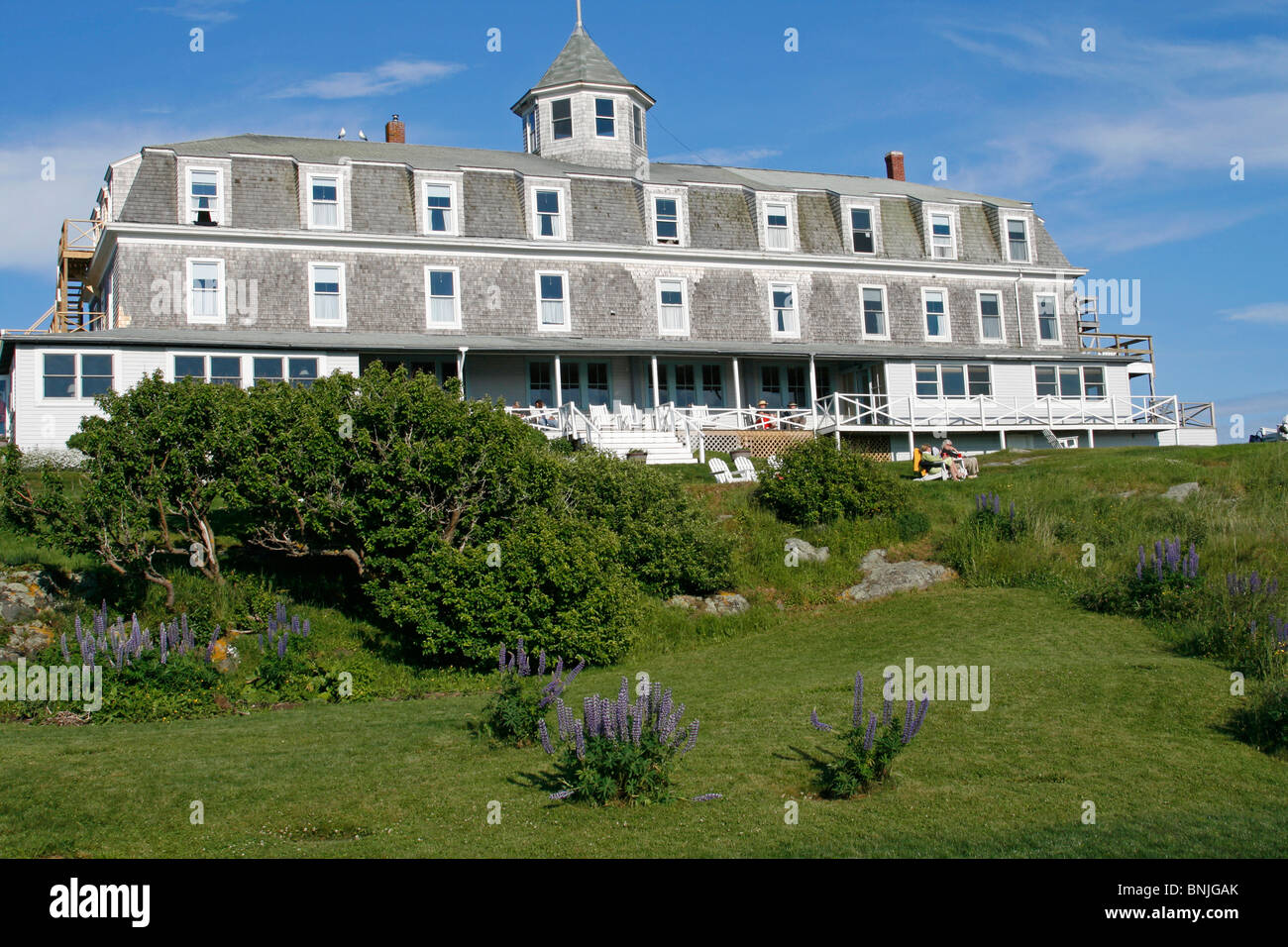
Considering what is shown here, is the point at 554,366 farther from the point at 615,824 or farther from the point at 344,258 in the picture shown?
the point at 615,824

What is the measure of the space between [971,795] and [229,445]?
13.9 meters

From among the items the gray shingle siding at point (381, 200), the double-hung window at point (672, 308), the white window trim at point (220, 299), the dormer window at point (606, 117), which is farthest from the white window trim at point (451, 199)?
the dormer window at point (606, 117)

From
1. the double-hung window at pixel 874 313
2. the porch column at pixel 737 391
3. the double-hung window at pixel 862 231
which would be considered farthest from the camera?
the double-hung window at pixel 862 231

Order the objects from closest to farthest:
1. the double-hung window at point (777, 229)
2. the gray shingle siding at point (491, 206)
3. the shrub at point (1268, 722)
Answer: the shrub at point (1268, 722) → the gray shingle siding at point (491, 206) → the double-hung window at point (777, 229)

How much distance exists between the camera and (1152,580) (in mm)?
19656

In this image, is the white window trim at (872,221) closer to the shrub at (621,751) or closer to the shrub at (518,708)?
the shrub at (518,708)

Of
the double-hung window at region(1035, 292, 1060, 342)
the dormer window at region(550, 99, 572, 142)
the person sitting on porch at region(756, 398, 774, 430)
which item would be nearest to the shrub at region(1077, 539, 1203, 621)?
the person sitting on porch at region(756, 398, 774, 430)

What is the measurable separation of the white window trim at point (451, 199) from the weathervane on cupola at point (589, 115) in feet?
20.8

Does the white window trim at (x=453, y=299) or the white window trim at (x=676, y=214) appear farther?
the white window trim at (x=676, y=214)

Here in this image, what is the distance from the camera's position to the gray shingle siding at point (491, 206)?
36.6 metres

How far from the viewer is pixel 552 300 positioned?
36.9 m

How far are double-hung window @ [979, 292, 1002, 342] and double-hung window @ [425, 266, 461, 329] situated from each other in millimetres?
18952

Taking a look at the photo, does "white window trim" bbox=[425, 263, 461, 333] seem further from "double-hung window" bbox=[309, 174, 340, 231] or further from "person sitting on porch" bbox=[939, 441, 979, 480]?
"person sitting on porch" bbox=[939, 441, 979, 480]
